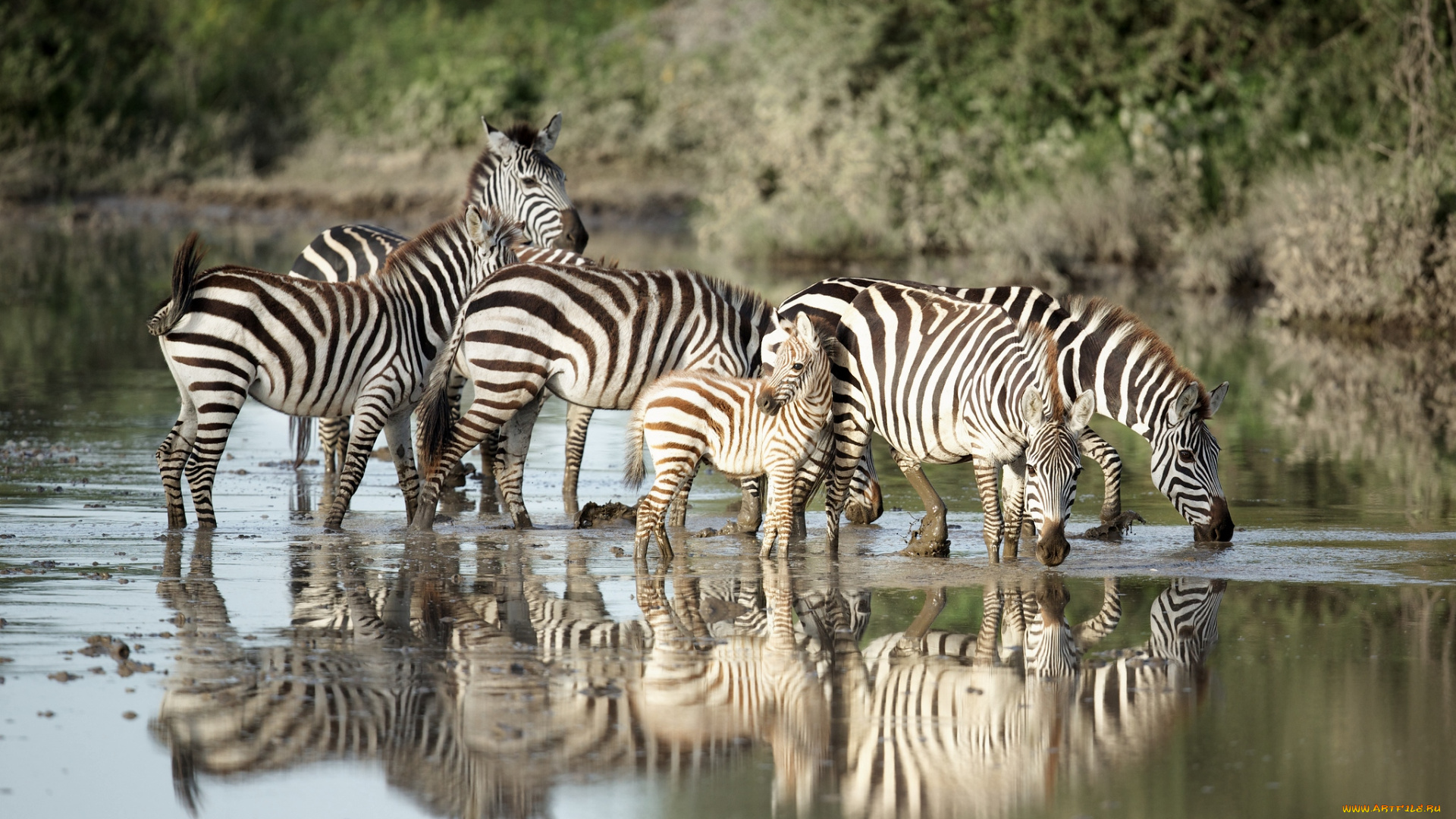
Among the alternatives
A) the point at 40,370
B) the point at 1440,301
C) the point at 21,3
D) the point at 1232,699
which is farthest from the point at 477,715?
the point at 21,3

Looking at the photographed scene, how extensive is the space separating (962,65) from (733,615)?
23.4 meters

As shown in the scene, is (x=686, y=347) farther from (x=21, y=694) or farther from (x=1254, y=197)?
(x=1254, y=197)

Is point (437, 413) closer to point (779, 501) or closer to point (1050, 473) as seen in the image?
point (779, 501)

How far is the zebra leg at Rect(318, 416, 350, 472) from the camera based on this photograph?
11.9 meters

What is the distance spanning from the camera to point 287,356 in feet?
32.1

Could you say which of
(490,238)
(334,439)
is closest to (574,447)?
(490,238)

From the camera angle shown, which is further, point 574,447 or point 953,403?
point 574,447

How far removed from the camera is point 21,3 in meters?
37.3

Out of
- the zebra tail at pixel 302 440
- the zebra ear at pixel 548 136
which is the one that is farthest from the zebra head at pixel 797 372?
the zebra ear at pixel 548 136

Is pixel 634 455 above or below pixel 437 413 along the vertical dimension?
below

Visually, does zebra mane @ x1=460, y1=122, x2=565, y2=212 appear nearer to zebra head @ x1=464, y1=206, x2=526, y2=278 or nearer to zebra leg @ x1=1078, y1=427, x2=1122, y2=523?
zebra head @ x1=464, y1=206, x2=526, y2=278

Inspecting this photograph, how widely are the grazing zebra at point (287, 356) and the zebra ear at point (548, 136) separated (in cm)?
290

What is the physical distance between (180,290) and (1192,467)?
5.68 m

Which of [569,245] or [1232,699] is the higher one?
[569,245]
